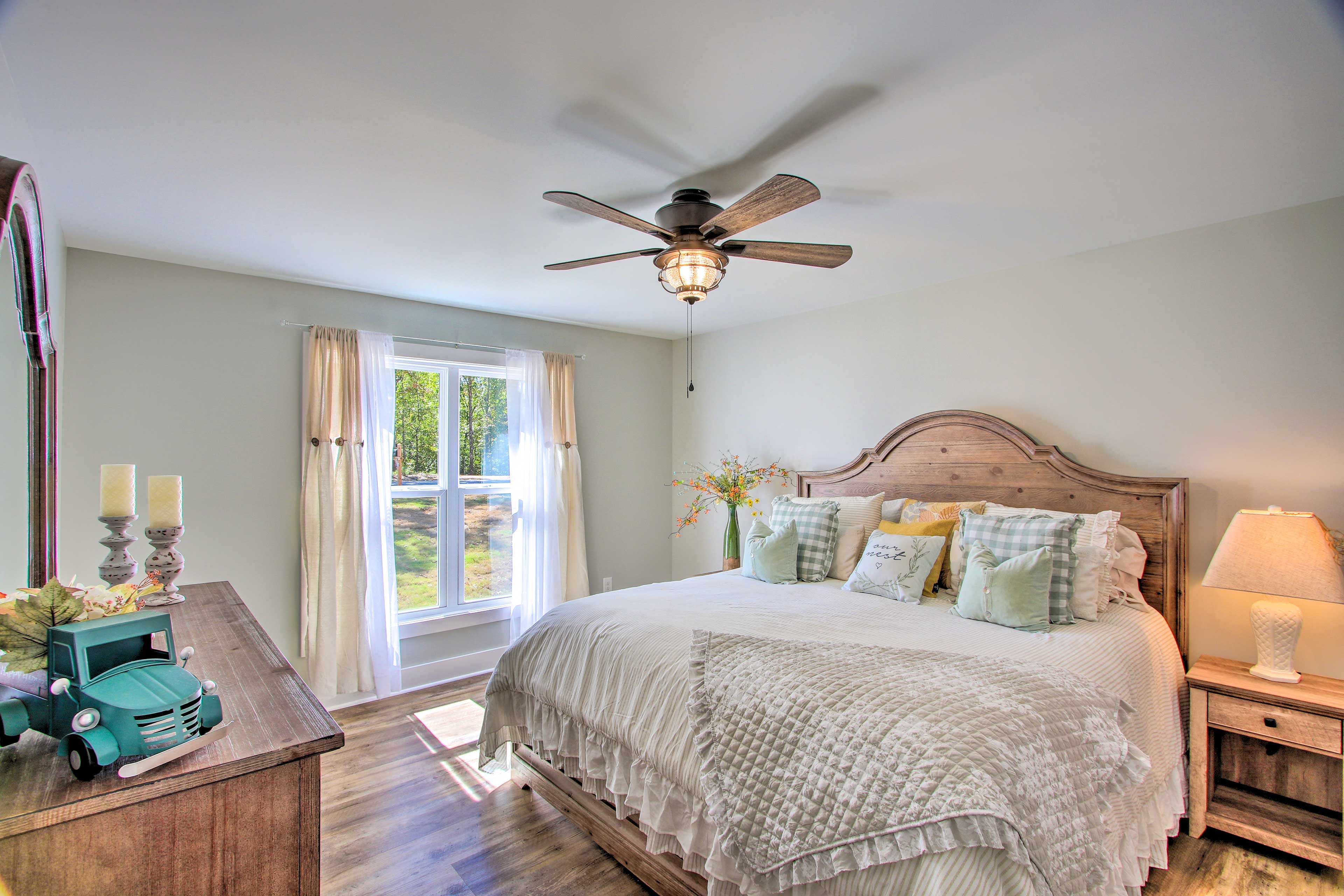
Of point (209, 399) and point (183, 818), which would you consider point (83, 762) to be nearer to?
point (183, 818)

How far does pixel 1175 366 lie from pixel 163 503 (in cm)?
400

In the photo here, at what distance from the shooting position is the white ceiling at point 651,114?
147 centimetres

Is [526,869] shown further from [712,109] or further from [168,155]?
[168,155]

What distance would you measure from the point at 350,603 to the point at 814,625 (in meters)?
2.77

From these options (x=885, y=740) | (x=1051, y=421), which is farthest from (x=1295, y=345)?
(x=885, y=740)

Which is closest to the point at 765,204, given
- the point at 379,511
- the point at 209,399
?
the point at 379,511

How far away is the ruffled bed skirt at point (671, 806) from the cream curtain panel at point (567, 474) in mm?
1904

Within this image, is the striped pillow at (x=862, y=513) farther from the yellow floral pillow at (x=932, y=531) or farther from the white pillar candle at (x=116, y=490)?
the white pillar candle at (x=116, y=490)

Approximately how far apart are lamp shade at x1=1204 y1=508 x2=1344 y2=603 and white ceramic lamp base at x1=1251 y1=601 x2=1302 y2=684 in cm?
16

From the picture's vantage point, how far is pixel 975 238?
9.42 feet

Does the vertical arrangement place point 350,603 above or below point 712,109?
below

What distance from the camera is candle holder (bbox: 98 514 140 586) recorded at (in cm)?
182

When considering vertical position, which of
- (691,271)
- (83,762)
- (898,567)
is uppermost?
(691,271)

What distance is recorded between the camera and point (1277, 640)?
7.67 ft
